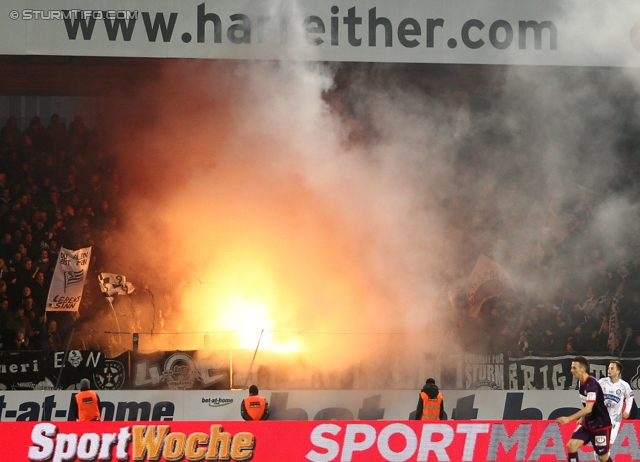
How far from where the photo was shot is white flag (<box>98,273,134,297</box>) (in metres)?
14.2

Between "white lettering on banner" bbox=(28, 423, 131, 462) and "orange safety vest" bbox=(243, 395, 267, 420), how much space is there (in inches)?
108

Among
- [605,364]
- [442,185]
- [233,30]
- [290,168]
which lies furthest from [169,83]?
[605,364]

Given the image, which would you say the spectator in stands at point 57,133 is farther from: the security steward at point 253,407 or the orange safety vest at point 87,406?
the security steward at point 253,407

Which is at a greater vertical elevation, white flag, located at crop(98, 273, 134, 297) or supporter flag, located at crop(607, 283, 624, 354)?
white flag, located at crop(98, 273, 134, 297)

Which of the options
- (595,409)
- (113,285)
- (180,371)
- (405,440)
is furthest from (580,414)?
(113,285)

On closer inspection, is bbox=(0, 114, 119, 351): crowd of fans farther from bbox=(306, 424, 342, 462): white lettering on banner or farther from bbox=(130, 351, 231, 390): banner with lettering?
bbox=(306, 424, 342, 462): white lettering on banner

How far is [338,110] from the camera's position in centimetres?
1516

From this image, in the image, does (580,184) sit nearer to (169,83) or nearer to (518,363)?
(518,363)

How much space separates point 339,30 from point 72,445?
6.75m

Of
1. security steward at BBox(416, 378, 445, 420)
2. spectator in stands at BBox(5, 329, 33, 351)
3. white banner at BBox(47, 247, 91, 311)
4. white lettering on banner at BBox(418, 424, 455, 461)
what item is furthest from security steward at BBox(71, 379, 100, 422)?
white banner at BBox(47, 247, 91, 311)

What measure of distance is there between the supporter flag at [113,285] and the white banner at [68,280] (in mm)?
290

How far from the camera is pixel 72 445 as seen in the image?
8.05m

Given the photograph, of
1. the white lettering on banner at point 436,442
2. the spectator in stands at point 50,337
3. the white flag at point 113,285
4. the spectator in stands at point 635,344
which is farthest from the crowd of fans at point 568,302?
the spectator in stands at point 50,337

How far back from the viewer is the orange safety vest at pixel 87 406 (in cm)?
987
